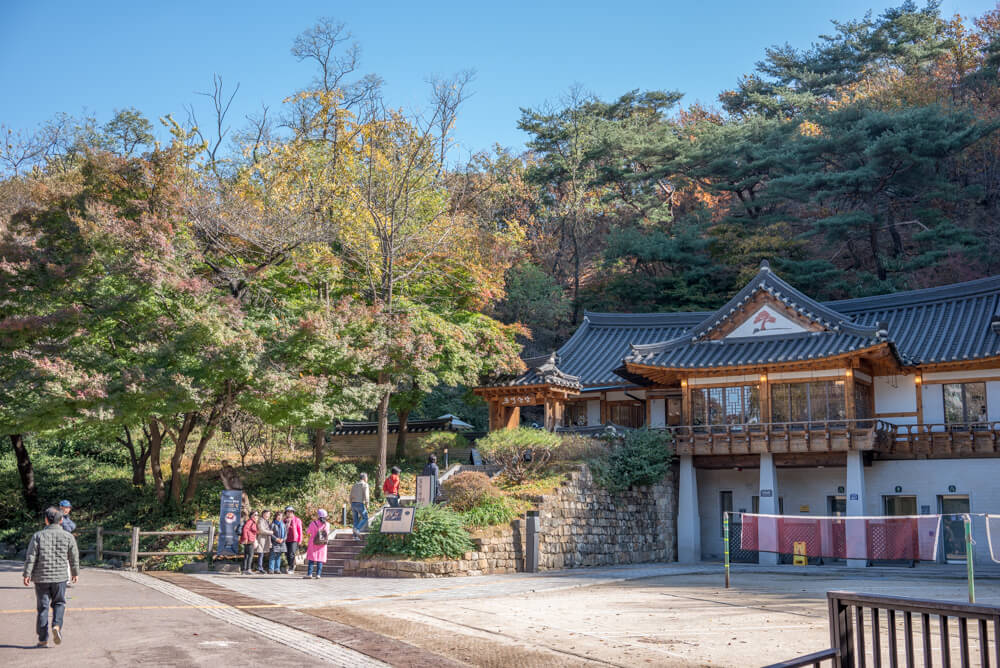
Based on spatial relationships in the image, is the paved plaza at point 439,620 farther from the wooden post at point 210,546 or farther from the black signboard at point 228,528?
the wooden post at point 210,546

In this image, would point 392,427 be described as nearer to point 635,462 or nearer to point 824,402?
point 635,462

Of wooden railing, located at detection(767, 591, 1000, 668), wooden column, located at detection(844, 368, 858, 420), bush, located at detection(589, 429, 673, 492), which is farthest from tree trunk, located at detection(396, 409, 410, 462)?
wooden railing, located at detection(767, 591, 1000, 668)

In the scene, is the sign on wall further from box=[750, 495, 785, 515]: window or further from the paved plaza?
box=[750, 495, 785, 515]: window

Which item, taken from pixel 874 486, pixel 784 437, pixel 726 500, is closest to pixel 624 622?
pixel 784 437

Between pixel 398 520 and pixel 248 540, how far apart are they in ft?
12.8

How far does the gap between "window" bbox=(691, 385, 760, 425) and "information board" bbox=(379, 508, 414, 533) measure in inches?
548

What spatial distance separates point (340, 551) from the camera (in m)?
22.3

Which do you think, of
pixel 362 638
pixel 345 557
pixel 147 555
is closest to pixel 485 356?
pixel 345 557

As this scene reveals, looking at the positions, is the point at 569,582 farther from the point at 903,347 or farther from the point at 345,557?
the point at 903,347

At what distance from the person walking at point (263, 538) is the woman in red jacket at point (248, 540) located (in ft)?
0.42

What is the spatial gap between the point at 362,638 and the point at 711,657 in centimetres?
464

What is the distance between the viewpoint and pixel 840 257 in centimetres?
4500

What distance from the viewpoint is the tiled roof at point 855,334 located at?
2798 cm

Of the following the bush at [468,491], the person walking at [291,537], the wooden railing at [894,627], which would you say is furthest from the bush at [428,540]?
the wooden railing at [894,627]
